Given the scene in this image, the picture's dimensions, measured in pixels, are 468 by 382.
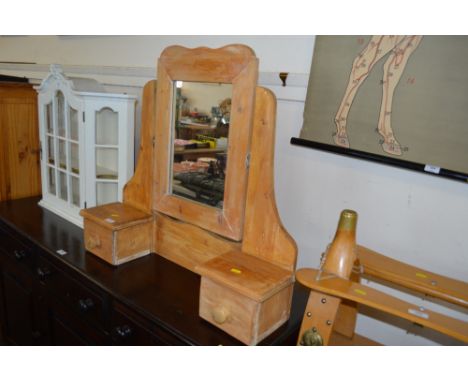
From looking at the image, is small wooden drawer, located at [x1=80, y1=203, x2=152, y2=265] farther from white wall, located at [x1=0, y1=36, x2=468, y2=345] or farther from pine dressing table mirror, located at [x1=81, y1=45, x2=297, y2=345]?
white wall, located at [x1=0, y1=36, x2=468, y2=345]

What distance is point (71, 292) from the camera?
1359mm

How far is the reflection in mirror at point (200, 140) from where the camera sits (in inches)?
45.7

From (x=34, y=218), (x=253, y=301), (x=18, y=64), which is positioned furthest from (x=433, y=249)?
(x=18, y=64)

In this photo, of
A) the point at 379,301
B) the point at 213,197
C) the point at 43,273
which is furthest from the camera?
the point at 43,273

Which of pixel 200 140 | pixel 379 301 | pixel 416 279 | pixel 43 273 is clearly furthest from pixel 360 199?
pixel 43 273

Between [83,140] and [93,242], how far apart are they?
0.45 meters

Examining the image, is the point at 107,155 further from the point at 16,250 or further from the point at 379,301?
the point at 379,301

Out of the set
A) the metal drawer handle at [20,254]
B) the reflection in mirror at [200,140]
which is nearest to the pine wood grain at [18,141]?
the metal drawer handle at [20,254]

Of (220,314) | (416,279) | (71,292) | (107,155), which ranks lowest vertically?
(71,292)

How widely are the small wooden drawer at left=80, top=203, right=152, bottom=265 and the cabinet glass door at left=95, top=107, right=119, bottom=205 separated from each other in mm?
235

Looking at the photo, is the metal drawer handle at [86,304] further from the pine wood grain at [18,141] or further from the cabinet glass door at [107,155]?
the pine wood grain at [18,141]

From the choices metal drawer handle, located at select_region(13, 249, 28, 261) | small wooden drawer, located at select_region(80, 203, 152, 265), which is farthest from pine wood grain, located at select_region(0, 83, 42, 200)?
small wooden drawer, located at select_region(80, 203, 152, 265)

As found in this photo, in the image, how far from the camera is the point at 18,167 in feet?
6.56

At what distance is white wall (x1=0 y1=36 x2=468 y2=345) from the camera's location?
1054 millimetres
